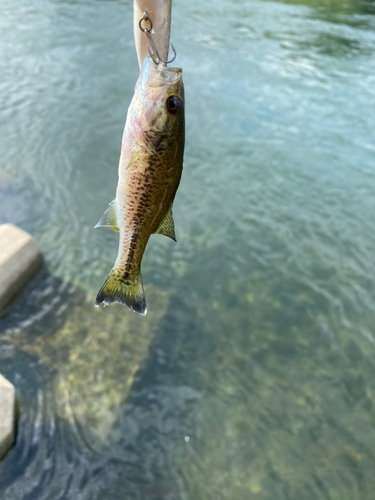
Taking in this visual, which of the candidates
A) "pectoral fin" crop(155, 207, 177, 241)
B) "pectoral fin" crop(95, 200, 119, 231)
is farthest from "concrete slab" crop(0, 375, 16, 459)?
"pectoral fin" crop(155, 207, 177, 241)

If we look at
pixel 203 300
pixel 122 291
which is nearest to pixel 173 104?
pixel 122 291

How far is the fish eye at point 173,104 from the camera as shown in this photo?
6.84 ft

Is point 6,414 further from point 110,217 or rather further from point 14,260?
point 110,217

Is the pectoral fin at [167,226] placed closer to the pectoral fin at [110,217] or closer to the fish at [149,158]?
the fish at [149,158]

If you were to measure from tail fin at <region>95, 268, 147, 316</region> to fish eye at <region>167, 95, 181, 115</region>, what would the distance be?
1.02 m

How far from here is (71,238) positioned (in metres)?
7.45

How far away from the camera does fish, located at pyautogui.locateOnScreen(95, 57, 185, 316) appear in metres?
2.10

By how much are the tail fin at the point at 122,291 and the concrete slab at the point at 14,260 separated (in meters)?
3.62

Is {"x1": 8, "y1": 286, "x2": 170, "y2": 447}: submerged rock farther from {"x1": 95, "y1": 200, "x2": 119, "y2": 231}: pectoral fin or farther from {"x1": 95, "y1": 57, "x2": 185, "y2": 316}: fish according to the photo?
{"x1": 95, "y1": 200, "x2": 119, "y2": 231}: pectoral fin

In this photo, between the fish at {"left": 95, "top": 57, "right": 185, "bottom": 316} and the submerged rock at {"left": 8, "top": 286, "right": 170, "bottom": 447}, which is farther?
the submerged rock at {"left": 8, "top": 286, "right": 170, "bottom": 447}

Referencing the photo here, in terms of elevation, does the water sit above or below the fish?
below

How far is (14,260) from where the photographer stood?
18.9 ft

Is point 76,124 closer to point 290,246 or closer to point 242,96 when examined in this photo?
point 242,96

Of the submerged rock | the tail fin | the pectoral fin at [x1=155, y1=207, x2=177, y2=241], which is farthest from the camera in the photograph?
the submerged rock
